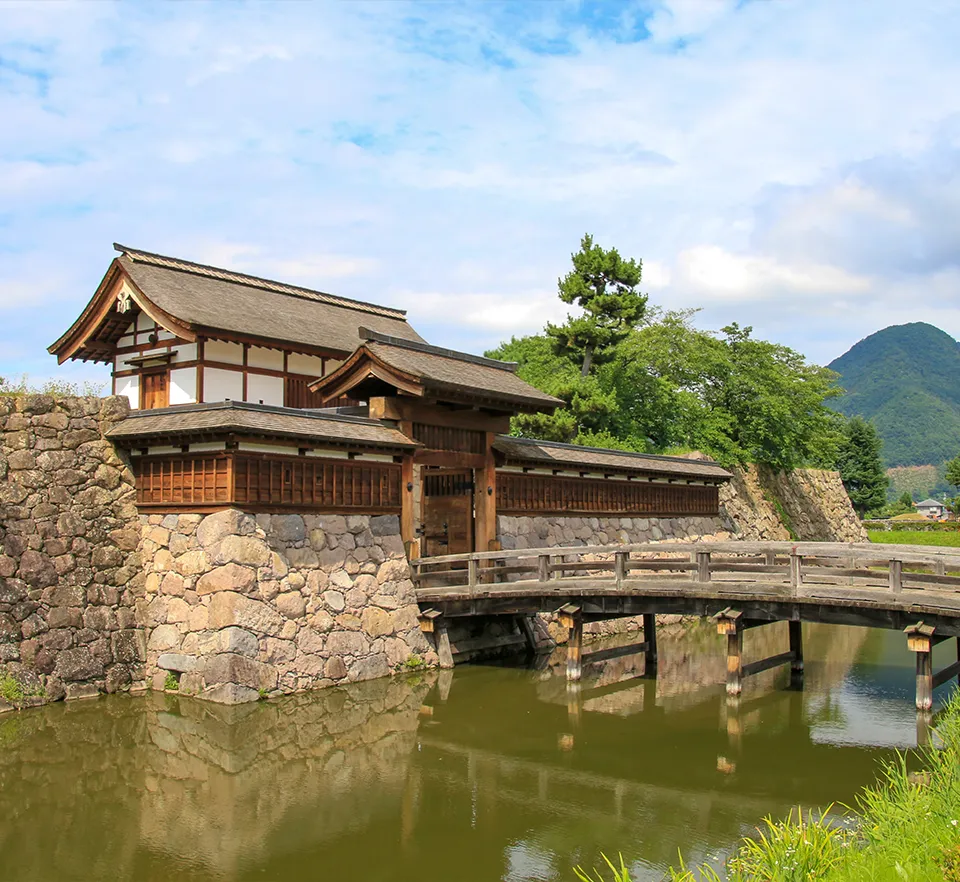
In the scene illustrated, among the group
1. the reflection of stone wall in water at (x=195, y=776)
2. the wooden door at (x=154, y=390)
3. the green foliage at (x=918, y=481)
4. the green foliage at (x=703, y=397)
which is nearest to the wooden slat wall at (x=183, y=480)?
the reflection of stone wall in water at (x=195, y=776)

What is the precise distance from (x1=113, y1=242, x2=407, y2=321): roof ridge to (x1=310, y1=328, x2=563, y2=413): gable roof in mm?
6940

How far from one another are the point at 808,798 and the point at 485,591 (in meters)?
8.52

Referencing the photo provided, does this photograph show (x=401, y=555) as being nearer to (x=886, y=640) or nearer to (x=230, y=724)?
(x=230, y=724)

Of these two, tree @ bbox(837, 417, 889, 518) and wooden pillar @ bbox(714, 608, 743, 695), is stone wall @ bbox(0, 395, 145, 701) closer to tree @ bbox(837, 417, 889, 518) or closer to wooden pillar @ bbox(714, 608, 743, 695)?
wooden pillar @ bbox(714, 608, 743, 695)

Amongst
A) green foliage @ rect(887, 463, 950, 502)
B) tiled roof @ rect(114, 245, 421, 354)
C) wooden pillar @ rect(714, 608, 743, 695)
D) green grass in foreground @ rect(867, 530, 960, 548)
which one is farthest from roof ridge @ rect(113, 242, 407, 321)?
green foliage @ rect(887, 463, 950, 502)

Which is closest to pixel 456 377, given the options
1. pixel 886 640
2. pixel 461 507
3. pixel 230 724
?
pixel 461 507

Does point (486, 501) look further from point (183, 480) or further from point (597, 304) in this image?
point (597, 304)

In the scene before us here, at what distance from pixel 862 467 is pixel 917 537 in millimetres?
23046

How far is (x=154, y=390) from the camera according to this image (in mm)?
23578

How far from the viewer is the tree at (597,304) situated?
127 feet

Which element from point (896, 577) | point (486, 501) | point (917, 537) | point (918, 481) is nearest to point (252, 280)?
point (486, 501)

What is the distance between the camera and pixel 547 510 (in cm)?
2350

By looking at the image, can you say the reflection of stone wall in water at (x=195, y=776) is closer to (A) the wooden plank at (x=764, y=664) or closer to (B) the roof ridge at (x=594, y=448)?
(A) the wooden plank at (x=764, y=664)

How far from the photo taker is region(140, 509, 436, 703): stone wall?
16.1 m
